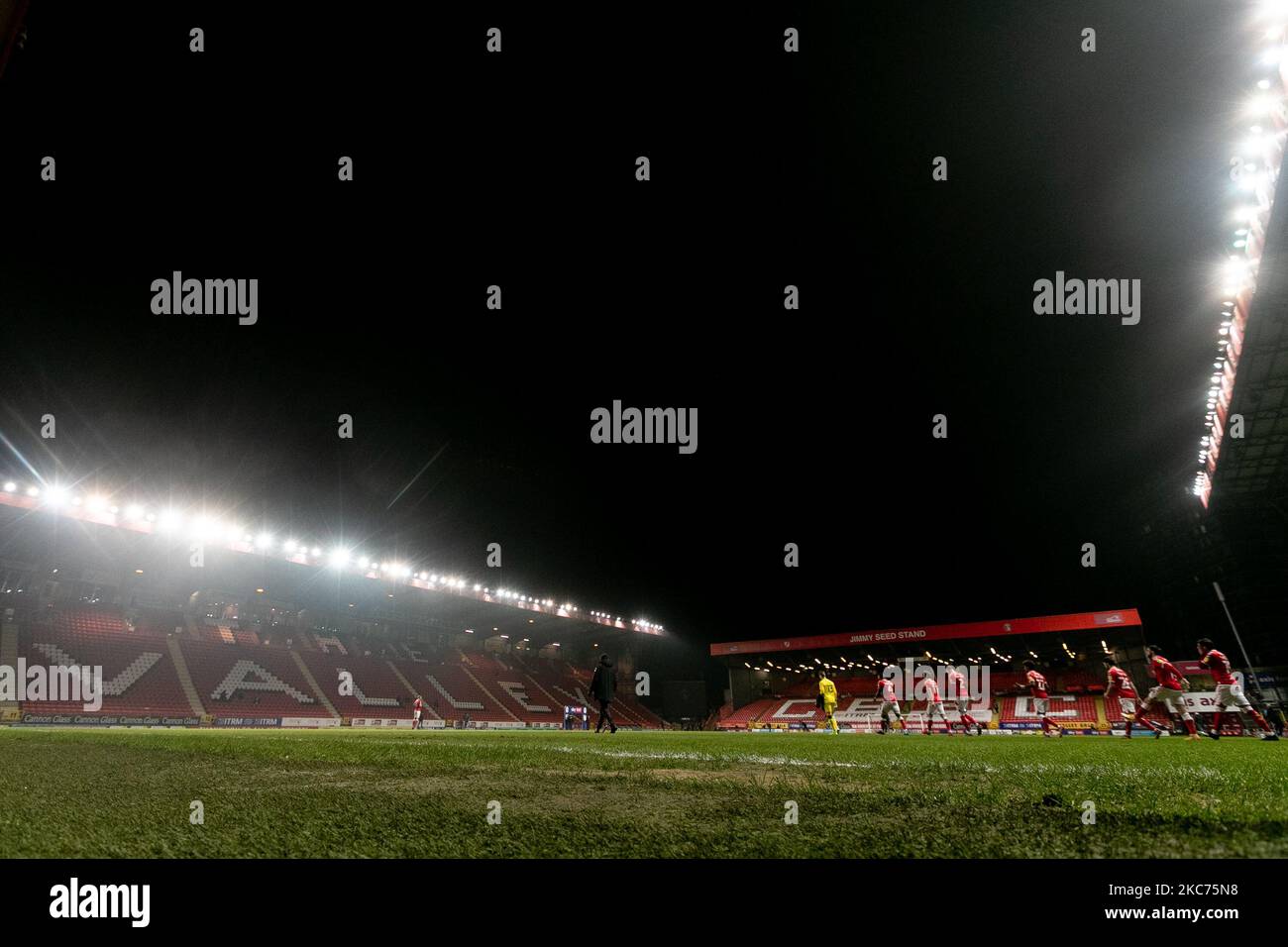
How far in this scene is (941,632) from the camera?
3959 centimetres

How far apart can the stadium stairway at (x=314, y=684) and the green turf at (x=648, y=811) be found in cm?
3393

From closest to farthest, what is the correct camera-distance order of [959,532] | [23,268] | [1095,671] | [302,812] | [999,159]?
1. [302,812]
2. [999,159]
3. [23,268]
4. [959,532]
5. [1095,671]

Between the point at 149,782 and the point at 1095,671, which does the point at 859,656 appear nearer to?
the point at 1095,671

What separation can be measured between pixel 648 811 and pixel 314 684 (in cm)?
3992

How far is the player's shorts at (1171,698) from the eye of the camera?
1235cm

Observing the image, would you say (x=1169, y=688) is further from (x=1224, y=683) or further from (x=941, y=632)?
(x=941, y=632)

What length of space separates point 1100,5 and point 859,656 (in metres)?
44.1

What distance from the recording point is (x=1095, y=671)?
43.5 meters

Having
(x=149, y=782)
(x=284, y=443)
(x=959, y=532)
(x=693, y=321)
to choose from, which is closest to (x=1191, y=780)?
(x=149, y=782)
